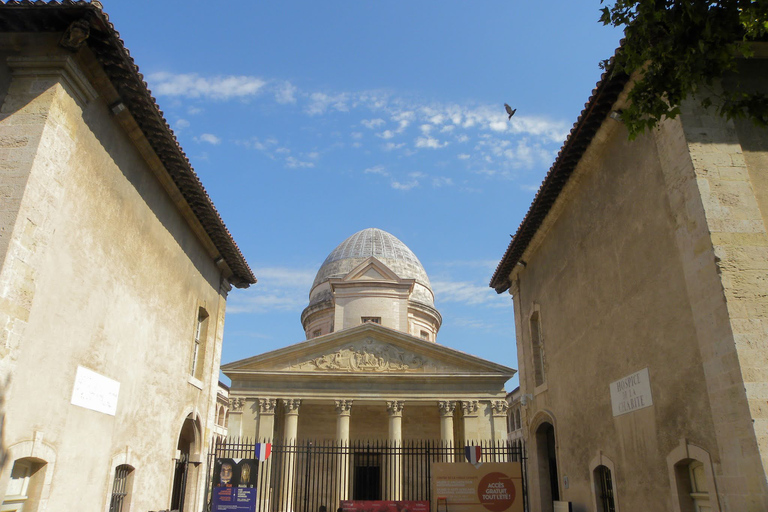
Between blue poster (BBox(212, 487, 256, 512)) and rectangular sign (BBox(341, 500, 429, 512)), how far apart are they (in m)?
2.30

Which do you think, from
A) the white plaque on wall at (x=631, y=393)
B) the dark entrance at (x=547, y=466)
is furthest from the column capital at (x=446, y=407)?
the white plaque on wall at (x=631, y=393)

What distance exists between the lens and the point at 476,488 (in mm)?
13633

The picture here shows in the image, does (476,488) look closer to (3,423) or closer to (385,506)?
(385,506)

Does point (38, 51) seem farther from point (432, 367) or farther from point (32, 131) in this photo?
point (432, 367)

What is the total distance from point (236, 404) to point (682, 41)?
2556 centimetres

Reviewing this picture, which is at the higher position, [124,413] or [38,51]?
[38,51]

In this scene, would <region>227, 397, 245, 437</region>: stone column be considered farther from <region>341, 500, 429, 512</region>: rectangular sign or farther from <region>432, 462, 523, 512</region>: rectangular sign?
<region>432, 462, 523, 512</region>: rectangular sign

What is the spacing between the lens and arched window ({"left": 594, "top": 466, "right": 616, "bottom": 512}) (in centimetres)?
1060

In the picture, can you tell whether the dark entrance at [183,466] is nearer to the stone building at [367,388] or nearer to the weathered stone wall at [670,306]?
the weathered stone wall at [670,306]

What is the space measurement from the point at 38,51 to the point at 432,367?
2320 cm

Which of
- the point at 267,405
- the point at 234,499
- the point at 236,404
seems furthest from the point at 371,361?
the point at 234,499

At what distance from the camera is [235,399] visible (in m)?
27.4

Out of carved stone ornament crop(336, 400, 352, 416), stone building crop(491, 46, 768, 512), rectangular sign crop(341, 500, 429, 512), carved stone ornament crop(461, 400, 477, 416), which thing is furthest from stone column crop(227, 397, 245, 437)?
stone building crop(491, 46, 768, 512)

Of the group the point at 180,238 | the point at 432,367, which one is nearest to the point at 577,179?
the point at 180,238
